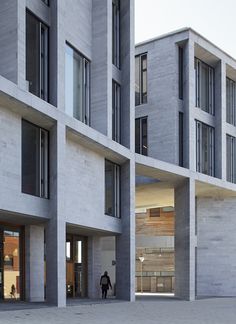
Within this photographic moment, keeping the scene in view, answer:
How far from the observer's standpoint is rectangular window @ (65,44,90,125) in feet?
84.2

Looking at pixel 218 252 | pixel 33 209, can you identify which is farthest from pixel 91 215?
pixel 218 252

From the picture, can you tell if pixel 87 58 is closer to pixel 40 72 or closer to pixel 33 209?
pixel 40 72

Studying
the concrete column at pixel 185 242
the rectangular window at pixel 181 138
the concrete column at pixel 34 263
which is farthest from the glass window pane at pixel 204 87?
the concrete column at pixel 34 263

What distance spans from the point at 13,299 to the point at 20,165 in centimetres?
708

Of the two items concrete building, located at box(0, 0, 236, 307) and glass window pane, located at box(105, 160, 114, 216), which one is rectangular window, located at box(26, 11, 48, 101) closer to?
concrete building, located at box(0, 0, 236, 307)

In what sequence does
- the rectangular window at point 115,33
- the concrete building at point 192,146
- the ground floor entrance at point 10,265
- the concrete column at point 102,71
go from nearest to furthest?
the ground floor entrance at point 10,265 → the concrete column at point 102,71 → the rectangular window at point 115,33 → the concrete building at point 192,146

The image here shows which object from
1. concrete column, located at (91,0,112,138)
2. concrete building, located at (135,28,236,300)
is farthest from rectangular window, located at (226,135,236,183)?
concrete column, located at (91,0,112,138)

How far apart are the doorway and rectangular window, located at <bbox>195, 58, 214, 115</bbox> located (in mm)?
12072

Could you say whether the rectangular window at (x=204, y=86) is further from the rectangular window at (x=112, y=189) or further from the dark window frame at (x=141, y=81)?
the rectangular window at (x=112, y=189)

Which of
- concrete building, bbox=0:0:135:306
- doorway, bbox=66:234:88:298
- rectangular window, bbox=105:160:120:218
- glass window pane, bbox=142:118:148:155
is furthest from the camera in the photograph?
glass window pane, bbox=142:118:148:155

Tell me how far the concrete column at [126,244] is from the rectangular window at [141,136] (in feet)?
24.8

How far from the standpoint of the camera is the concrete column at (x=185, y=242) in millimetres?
34938

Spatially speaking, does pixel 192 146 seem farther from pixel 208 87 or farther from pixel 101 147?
pixel 101 147

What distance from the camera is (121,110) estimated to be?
3012 cm
